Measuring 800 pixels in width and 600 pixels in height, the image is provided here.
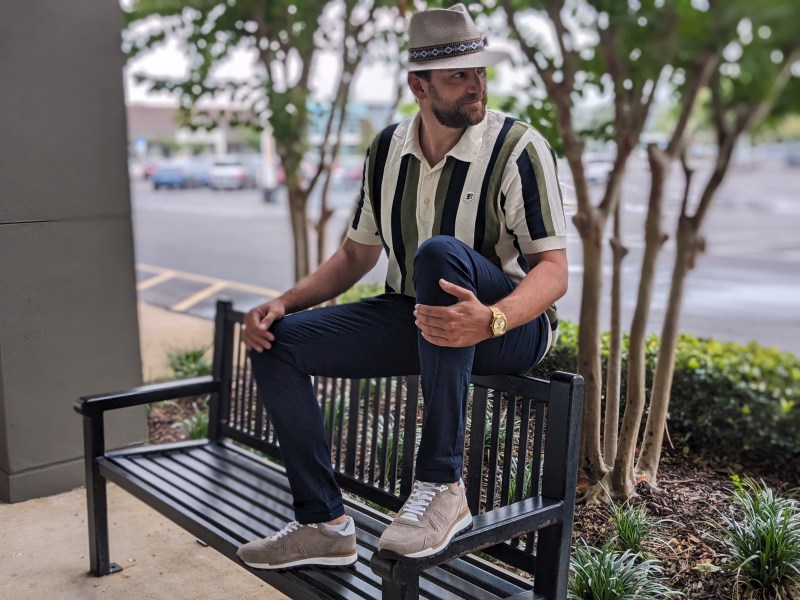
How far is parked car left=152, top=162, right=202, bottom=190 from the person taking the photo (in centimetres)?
2573

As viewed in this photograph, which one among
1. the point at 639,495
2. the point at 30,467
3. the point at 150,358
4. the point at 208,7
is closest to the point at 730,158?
the point at 639,495

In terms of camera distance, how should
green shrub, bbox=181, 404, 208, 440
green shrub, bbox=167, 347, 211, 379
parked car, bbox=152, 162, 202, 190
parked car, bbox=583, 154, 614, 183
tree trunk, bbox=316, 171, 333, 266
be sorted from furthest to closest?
parked car, bbox=152, 162, 202, 190 → tree trunk, bbox=316, 171, 333, 266 → green shrub, bbox=167, 347, 211, 379 → green shrub, bbox=181, 404, 208, 440 → parked car, bbox=583, 154, 614, 183

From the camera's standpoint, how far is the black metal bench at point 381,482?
2.29 meters

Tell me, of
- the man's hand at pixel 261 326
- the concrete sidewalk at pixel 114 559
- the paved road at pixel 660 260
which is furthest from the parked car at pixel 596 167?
the concrete sidewalk at pixel 114 559

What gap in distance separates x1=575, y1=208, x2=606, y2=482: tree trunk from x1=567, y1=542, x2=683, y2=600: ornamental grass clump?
1.73ft

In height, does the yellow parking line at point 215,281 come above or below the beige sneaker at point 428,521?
below

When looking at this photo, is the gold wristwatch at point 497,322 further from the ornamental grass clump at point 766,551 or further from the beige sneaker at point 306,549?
the ornamental grass clump at point 766,551

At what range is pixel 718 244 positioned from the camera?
12.7 metres

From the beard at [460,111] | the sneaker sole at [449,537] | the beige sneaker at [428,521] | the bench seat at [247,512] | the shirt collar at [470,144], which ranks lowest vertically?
the bench seat at [247,512]

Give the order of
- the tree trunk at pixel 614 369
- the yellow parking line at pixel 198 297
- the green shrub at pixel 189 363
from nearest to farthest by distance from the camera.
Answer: the tree trunk at pixel 614 369 → the green shrub at pixel 189 363 → the yellow parking line at pixel 198 297

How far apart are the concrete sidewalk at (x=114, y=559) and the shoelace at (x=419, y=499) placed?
3.95 feet

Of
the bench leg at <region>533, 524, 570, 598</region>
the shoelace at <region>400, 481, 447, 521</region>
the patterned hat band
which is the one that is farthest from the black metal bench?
the patterned hat band

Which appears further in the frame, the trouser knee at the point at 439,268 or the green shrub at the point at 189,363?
the green shrub at the point at 189,363

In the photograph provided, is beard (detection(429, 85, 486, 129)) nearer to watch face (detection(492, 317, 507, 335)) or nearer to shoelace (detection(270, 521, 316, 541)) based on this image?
watch face (detection(492, 317, 507, 335))
